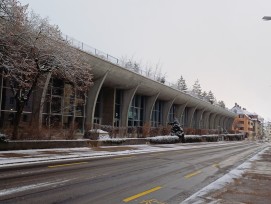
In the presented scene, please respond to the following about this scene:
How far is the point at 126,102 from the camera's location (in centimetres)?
5141

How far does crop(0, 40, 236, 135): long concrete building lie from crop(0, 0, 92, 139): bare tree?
21.0 feet

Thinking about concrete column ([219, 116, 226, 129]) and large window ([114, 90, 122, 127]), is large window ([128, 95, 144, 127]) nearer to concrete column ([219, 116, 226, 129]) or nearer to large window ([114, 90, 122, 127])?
large window ([114, 90, 122, 127])

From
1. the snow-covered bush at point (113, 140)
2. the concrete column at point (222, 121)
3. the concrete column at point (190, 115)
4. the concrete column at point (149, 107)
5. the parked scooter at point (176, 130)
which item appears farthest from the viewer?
the concrete column at point (222, 121)

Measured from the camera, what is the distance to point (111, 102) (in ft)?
162

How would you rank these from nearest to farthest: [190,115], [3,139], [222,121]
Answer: [3,139] → [190,115] → [222,121]

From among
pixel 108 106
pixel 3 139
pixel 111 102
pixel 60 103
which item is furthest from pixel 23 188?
pixel 111 102

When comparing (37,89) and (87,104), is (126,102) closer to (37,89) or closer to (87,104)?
(87,104)

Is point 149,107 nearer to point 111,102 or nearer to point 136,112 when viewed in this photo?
point 136,112

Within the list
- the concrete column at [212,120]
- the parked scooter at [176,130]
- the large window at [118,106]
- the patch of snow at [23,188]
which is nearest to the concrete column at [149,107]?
the parked scooter at [176,130]

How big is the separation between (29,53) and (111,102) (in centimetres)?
2533

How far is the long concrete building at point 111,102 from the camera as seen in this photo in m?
36.5

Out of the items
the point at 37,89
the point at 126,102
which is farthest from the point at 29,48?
the point at 126,102

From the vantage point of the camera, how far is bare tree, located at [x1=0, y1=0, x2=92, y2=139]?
21.2 m

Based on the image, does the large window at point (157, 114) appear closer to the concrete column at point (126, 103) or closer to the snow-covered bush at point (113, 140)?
the concrete column at point (126, 103)
